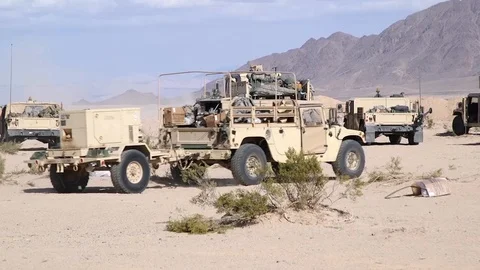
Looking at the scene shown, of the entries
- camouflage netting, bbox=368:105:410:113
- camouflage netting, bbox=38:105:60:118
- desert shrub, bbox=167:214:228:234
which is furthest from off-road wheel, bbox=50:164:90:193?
camouflage netting, bbox=368:105:410:113

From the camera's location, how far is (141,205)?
53.0 ft

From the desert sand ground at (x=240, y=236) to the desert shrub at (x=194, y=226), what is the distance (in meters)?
0.14

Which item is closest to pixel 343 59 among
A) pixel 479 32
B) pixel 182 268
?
pixel 479 32

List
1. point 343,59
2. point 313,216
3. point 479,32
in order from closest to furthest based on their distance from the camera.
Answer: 1. point 313,216
2. point 479,32
3. point 343,59

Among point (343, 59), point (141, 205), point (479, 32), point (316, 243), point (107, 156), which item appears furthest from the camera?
→ point (343, 59)

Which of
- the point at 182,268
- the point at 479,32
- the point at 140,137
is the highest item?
the point at 479,32

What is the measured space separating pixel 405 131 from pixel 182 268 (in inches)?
991

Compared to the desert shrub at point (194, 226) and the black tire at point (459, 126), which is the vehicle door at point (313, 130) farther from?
the black tire at point (459, 126)

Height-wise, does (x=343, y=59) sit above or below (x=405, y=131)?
above

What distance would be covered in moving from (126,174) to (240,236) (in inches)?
252

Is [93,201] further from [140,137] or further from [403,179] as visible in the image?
[403,179]

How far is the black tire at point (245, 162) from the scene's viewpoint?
19.4 meters

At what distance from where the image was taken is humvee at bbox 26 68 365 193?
18.3m

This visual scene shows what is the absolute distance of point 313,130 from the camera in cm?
2058
